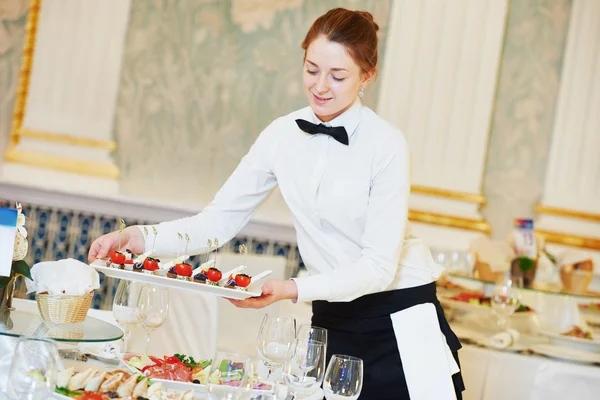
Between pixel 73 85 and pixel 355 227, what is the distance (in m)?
3.40

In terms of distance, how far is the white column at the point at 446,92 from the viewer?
4.92 meters

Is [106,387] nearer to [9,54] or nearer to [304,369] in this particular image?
[304,369]

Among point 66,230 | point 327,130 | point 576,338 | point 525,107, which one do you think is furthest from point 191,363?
point 525,107

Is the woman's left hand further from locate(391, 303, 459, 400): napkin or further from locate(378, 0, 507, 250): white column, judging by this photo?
locate(378, 0, 507, 250): white column

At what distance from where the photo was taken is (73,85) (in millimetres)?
5250

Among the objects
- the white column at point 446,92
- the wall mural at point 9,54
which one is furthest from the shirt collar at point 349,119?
the wall mural at point 9,54

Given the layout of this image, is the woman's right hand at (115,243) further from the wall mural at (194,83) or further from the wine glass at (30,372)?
the wall mural at (194,83)

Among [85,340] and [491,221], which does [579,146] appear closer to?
[491,221]

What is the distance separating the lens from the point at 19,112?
5.27m

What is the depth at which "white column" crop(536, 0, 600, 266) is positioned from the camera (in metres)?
4.85

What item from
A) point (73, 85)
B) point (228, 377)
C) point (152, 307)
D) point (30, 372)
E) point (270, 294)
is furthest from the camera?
point (73, 85)

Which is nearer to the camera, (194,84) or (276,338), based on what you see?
(276,338)

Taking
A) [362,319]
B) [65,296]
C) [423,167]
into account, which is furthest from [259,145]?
[423,167]

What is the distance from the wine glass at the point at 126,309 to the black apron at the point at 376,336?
0.53m
